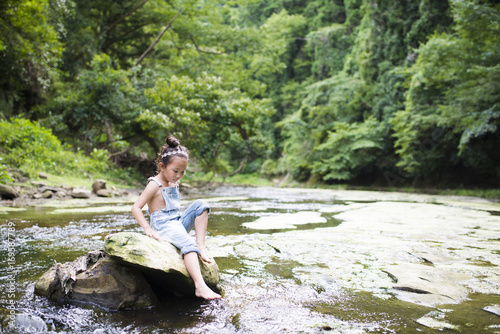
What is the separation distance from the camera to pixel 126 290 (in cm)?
177

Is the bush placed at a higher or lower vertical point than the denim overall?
higher

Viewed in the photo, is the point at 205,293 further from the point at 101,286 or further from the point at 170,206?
the point at 170,206

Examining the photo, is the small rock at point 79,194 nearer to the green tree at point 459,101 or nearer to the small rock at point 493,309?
the small rock at point 493,309

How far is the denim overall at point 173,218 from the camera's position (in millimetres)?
2117

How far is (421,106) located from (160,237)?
41.9 ft

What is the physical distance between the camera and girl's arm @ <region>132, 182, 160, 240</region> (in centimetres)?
209

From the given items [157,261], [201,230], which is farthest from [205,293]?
[201,230]

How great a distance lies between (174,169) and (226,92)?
354 inches

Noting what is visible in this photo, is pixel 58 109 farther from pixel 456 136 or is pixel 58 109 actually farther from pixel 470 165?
pixel 470 165

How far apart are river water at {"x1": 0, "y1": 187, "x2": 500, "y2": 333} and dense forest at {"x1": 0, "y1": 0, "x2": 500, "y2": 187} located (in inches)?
86.0

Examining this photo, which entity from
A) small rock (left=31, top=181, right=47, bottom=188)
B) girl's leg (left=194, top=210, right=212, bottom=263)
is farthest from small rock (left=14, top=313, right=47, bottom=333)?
small rock (left=31, top=181, right=47, bottom=188)

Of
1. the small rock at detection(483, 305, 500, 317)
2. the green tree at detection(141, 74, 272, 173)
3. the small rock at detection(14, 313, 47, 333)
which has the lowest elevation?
the small rock at detection(14, 313, 47, 333)

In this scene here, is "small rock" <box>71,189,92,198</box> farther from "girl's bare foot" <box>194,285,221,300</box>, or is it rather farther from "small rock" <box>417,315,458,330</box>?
"small rock" <box>417,315,458,330</box>

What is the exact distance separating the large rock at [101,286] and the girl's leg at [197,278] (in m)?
0.25
